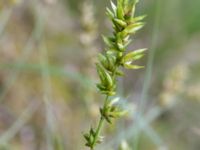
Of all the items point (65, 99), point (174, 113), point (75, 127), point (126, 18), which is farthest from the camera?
point (174, 113)

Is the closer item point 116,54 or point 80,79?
point 116,54

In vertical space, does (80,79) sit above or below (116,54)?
below

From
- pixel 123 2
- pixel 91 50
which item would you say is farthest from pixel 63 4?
pixel 123 2

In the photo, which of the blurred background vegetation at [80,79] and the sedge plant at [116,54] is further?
the blurred background vegetation at [80,79]

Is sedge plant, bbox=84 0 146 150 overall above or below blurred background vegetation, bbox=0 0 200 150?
above

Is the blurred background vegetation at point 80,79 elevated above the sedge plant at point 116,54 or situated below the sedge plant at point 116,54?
below

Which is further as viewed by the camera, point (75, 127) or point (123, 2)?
point (75, 127)

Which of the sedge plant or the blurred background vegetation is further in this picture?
the blurred background vegetation

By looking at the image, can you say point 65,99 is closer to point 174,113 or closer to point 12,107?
point 12,107
